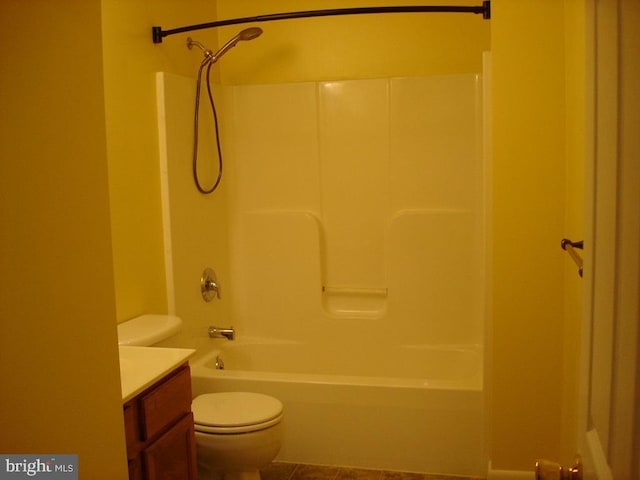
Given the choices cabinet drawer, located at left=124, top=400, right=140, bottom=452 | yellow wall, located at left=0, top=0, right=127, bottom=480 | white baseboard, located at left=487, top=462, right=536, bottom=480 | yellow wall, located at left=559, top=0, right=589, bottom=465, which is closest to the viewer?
yellow wall, located at left=0, top=0, right=127, bottom=480

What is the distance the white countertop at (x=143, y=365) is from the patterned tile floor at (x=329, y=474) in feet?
3.52

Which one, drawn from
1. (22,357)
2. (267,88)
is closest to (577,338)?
(22,357)

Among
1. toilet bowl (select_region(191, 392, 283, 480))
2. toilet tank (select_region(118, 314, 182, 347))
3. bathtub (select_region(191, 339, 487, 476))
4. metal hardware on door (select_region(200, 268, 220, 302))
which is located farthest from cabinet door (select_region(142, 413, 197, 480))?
metal hardware on door (select_region(200, 268, 220, 302))

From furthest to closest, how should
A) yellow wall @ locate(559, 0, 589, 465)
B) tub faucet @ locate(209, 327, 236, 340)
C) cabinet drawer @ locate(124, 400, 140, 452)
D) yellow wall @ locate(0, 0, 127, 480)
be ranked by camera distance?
tub faucet @ locate(209, 327, 236, 340) < yellow wall @ locate(559, 0, 589, 465) < cabinet drawer @ locate(124, 400, 140, 452) < yellow wall @ locate(0, 0, 127, 480)

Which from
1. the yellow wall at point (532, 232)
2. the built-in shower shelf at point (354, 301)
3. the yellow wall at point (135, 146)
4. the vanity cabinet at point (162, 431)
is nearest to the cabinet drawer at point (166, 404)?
the vanity cabinet at point (162, 431)

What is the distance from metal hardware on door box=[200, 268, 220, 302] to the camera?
3.24m

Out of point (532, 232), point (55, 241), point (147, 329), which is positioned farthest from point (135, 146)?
point (55, 241)

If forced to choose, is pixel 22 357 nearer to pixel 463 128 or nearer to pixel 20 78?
pixel 20 78

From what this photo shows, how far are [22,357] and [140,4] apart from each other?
7.62 ft

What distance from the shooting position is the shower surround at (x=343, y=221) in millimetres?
3223

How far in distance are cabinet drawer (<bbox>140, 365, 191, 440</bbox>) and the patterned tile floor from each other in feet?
3.18

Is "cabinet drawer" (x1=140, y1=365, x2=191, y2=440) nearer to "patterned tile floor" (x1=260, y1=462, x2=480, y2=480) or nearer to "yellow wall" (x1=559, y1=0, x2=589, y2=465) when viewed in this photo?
"patterned tile floor" (x1=260, y1=462, x2=480, y2=480)

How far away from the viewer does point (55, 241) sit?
2.90ft

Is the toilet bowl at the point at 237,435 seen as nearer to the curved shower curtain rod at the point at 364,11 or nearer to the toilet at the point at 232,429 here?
the toilet at the point at 232,429
